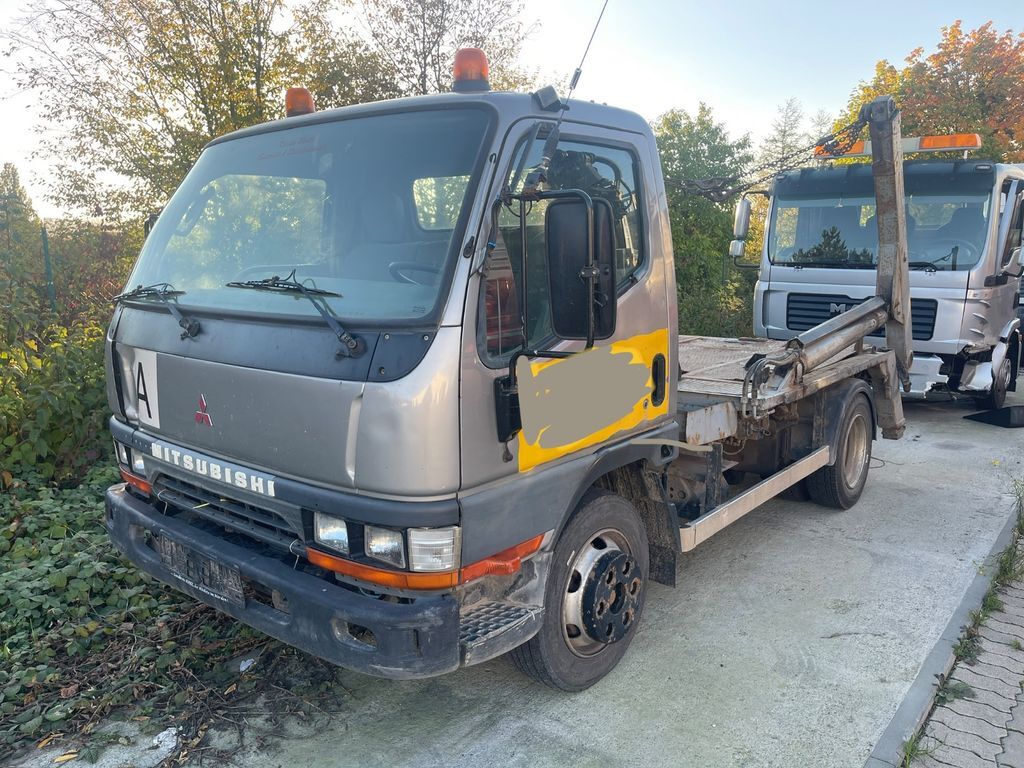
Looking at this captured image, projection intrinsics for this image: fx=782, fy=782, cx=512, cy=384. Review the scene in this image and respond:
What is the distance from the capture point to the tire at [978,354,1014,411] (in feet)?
27.4

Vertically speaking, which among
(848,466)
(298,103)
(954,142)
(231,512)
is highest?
(954,142)

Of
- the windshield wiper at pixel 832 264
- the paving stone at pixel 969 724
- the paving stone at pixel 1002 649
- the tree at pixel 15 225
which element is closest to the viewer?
the paving stone at pixel 969 724

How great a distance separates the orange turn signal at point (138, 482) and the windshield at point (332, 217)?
33.4 inches

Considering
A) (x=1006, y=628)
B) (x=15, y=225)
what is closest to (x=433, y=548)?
(x=1006, y=628)

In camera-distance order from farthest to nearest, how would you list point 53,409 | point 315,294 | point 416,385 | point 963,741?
point 53,409, point 963,741, point 315,294, point 416,385

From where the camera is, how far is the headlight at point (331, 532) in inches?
103

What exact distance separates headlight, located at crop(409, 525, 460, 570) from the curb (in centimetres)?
177

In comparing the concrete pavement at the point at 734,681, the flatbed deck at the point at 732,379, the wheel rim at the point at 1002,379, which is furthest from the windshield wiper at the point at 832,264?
the concrete pavement at the point at 734,681

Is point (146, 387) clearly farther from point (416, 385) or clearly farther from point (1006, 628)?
point (1006, 628)

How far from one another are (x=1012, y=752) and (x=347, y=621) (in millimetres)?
2558

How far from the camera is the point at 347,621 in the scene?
8.48ft

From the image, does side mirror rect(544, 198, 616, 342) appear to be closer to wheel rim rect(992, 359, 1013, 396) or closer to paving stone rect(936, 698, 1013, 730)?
paving stone rect(936, 698, 1013, 730)

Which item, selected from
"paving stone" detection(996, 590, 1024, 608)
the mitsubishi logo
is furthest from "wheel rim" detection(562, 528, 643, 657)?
"paving stone" detection(996, 590, 1024, 608)

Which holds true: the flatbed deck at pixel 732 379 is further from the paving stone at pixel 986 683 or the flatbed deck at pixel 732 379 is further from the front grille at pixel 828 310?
the front grille at pixel 828 310
